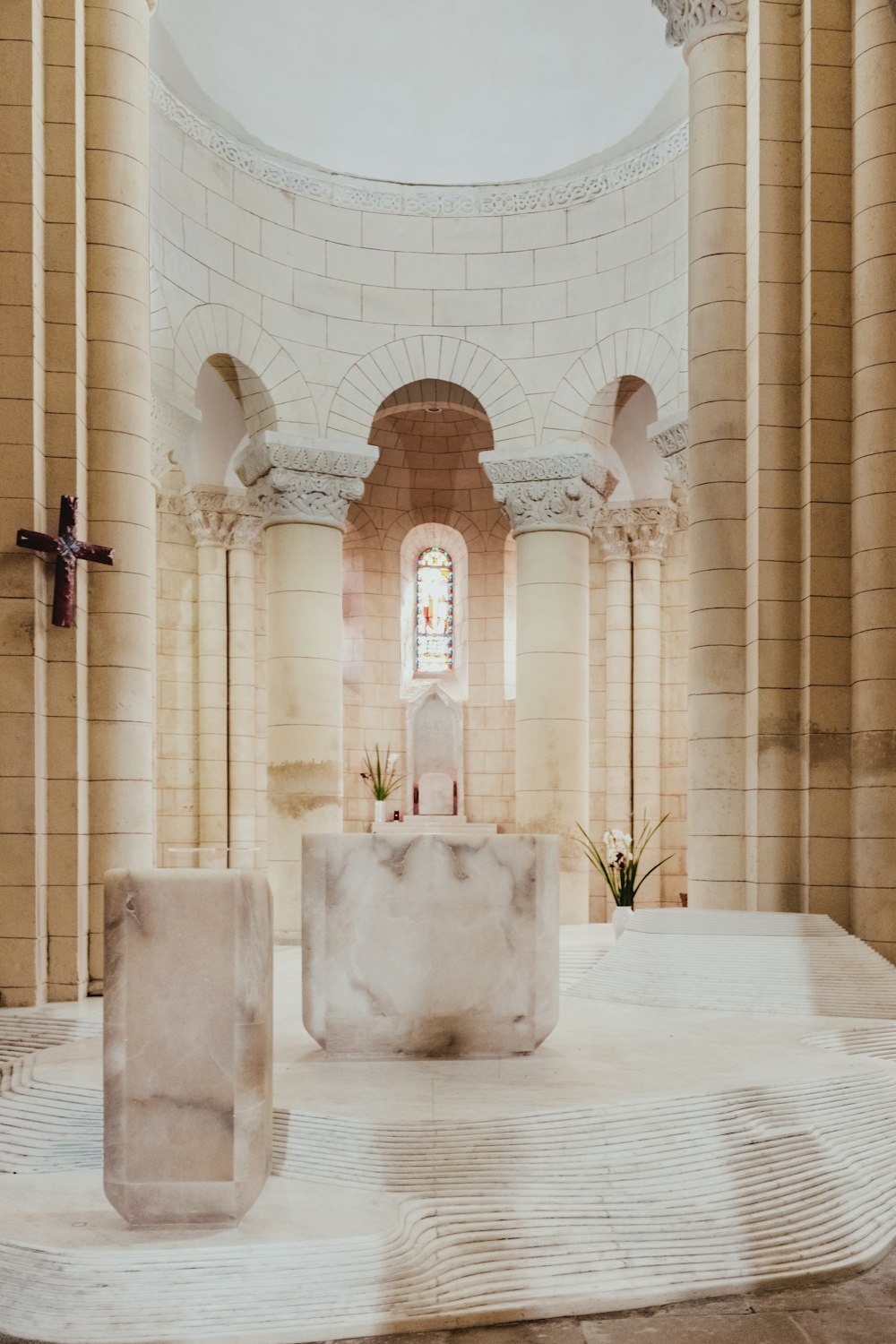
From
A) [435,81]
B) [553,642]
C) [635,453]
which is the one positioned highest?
[435,81]

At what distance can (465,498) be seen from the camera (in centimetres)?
1731

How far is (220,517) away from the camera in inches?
605

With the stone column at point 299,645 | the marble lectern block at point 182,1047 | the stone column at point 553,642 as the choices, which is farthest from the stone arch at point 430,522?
the marble lectern block at point 182,1047

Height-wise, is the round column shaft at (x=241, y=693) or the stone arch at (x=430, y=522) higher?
the stone arch at (x=430, y=522)

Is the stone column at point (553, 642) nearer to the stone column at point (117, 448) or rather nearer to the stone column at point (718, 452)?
the stone column at point (718, 452)

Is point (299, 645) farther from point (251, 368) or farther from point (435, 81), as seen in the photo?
point (435, 81)

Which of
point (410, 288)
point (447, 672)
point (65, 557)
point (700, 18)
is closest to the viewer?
point (65, 557)

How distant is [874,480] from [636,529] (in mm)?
7939

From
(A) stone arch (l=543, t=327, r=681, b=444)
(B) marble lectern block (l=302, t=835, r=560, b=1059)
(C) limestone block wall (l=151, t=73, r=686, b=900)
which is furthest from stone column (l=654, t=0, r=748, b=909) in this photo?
(A) stone arch (l=543, t=327, r=681, b=444)

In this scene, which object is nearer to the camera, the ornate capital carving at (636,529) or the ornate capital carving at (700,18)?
the ornate capital carving at (700,18)

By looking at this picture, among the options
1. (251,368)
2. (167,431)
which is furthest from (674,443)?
(167,431)

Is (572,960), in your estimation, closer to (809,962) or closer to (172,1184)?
(809,962)

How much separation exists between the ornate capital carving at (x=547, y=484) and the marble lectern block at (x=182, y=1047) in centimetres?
958

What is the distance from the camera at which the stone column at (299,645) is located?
12266 millimetres
